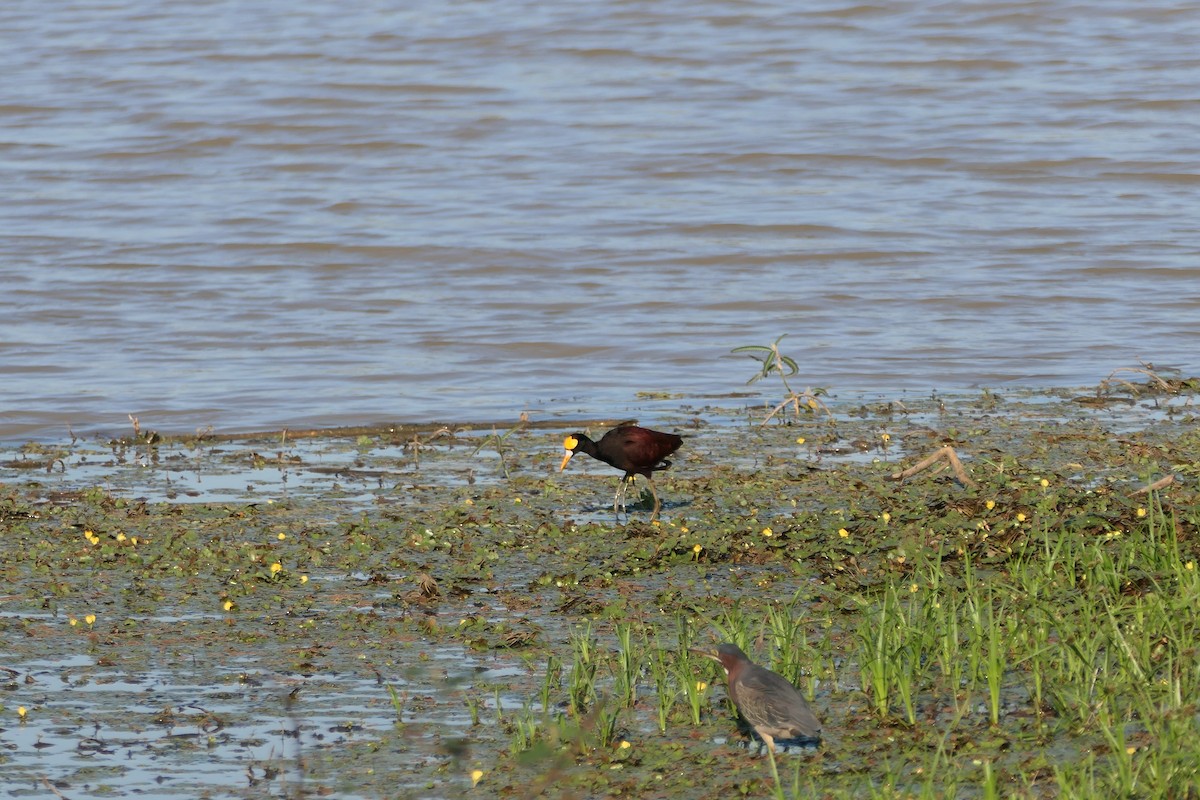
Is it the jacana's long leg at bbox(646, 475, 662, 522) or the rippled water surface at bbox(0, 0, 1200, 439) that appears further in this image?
the rippled water surface at bbox(0, 0, 1200, 439)

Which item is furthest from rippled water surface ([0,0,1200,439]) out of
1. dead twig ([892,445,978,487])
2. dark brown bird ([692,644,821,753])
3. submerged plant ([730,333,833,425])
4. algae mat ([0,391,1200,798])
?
dark brown bird ([692,644,821,753])

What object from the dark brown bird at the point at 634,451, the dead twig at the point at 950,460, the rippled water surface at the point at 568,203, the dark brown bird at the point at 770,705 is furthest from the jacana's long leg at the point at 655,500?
the dark brown bird at the point at 770,705

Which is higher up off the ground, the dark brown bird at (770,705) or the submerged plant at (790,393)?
the dark brown bird at (770,705)

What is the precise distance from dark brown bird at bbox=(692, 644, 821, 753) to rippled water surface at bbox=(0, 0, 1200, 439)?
6.71 meters

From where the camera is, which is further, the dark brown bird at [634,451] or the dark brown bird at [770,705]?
the dark brown bird at [634,451]

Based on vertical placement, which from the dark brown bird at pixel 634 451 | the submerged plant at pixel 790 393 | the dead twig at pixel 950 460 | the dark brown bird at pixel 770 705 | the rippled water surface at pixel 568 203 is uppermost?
the dark brown bird at pixel 770 705

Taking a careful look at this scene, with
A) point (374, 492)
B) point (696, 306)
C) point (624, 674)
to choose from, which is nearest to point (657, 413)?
point (374, 492)

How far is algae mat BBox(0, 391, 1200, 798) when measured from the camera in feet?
16.9

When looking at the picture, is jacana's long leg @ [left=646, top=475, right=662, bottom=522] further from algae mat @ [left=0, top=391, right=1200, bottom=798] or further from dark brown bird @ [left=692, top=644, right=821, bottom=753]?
dark brown bird @ [left=692, top=644, right=821, bottom=753]

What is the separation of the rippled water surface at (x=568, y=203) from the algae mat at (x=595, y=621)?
2811 mm

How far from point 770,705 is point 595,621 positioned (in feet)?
5.90

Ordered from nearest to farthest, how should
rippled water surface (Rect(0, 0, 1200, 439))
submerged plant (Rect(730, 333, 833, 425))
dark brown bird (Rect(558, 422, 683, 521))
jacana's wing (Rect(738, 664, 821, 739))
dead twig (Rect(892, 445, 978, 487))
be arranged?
jacana's wing (Rect(738, 664, 821, 739))
dead twig (Rect(892, 445, 978, 487))
dark brown bird (Rect(558, 422, 683, 521))
submerged plant (Rect(730, 333, 833, 425))
rippled water surface (Rect(0, 0, 1200, 439))

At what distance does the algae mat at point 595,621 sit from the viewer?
514 centimetres

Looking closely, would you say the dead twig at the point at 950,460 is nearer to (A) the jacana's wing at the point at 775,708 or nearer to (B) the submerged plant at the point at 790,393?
(B) the submerged plant at the point at 790,393
